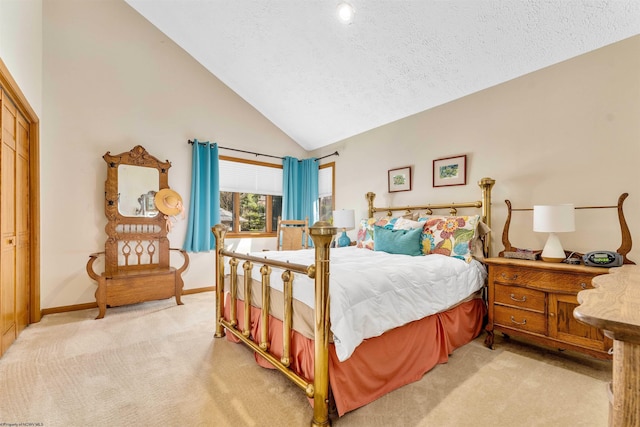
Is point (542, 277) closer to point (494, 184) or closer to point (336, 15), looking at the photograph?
point (494, 184)

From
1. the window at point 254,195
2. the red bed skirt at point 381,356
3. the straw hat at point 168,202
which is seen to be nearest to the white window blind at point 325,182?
the window at point 254,195

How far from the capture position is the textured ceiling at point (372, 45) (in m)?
2.29

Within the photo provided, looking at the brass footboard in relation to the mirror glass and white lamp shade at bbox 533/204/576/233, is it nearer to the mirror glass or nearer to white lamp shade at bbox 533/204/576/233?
white lamp shade at bbox 533/204/576/233

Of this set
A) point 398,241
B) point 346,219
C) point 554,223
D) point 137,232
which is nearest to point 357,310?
point 398,241

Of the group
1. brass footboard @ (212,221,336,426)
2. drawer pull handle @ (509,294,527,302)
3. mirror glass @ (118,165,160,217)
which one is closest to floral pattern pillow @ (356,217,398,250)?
drawer pull handle @ (509,294,527,302)

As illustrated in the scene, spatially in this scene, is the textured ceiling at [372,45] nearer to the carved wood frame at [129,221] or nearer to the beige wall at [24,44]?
the beige wall at [24,44]

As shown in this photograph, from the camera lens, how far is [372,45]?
2.97 meters

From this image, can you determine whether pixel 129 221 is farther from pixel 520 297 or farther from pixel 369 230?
pixel 520 297

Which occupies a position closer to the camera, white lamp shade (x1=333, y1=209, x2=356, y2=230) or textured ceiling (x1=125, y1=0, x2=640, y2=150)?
textured ceiling (x1=125, y1=0, x2=640, y2=150)

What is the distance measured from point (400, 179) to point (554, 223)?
185 cm

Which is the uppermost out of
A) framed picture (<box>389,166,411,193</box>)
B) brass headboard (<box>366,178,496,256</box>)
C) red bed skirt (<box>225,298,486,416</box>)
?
framed picture (<box>389,166,411,193</box>)

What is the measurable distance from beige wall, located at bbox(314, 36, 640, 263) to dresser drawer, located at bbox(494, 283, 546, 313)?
0.63 m

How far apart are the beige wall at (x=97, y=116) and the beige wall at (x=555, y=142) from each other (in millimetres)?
3191

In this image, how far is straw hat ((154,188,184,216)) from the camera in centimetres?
384
